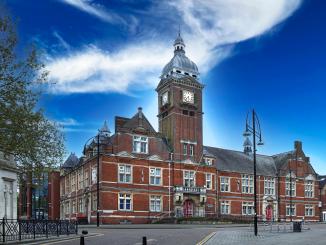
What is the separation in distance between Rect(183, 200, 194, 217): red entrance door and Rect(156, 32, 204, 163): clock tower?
19.2ft

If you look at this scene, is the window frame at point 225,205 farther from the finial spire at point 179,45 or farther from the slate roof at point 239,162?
the finial spire at point 179,45

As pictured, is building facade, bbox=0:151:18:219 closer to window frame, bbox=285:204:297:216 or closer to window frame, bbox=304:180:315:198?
window frame, bbox=285:204:297:216

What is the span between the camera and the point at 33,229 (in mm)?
27953

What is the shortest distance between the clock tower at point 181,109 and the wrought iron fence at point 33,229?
3328cm

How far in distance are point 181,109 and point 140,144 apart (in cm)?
804

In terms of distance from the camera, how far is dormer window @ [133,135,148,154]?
62.1 m

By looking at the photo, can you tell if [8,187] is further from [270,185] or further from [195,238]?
[270,185]

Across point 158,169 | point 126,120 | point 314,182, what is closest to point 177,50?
point 126,120

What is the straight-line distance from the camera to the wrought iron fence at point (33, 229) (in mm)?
25797

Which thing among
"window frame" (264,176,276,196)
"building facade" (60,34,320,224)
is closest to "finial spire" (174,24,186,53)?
"building facade" (60,34,320,224)

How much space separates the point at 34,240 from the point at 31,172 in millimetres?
6481

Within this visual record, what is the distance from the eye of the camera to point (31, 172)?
2116cm

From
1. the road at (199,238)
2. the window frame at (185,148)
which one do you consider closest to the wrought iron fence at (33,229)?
the road at (199,238)

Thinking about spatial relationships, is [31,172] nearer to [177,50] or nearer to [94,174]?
[94,174]
